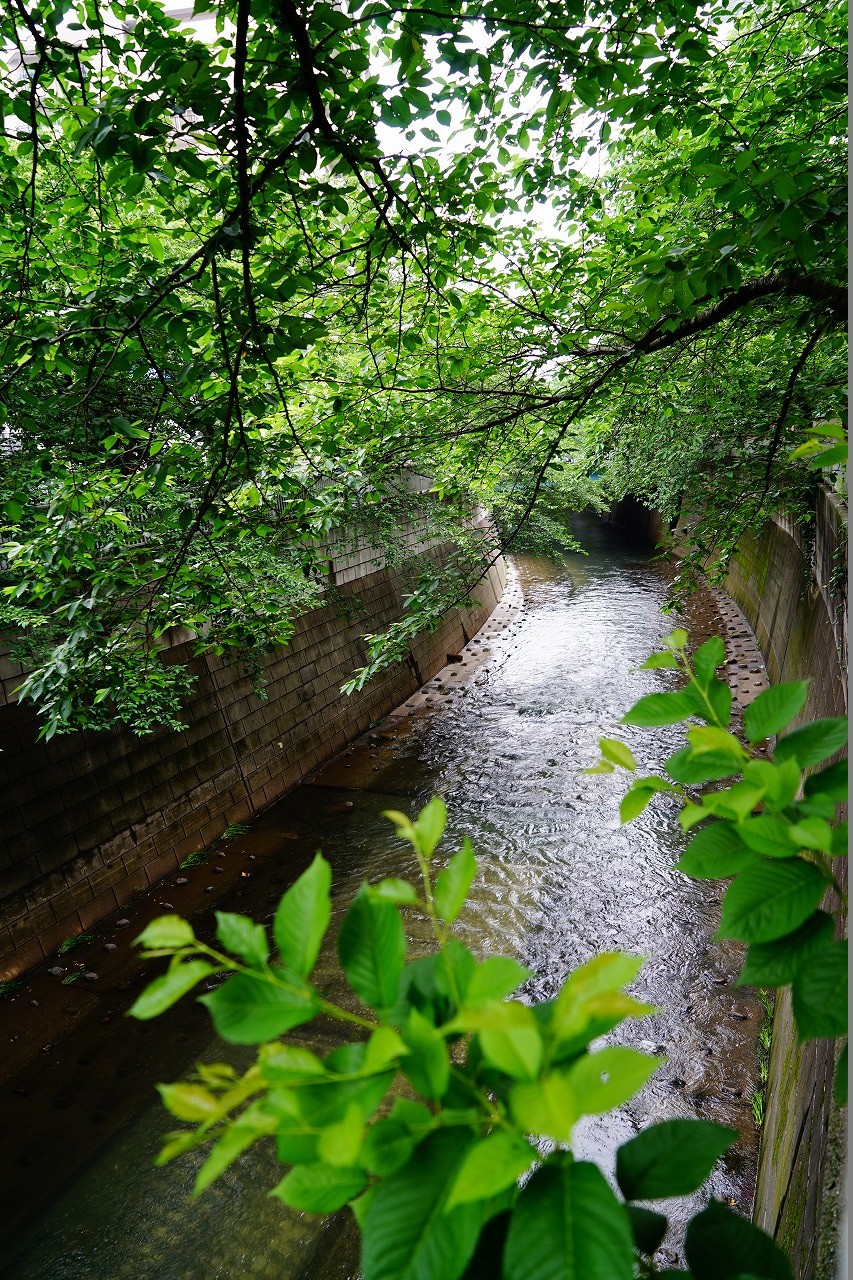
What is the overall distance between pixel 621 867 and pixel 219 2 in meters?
7.04

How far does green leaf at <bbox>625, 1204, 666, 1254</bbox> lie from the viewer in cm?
72

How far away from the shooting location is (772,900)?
78 centimetres

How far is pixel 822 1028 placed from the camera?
736mm

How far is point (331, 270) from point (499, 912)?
5481mm

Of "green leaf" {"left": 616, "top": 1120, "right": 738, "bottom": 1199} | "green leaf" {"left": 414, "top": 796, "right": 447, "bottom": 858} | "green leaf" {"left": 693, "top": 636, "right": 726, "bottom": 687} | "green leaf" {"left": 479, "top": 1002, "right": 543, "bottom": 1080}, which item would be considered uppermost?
Answer: "green leaf" {"left": 693, "top": 636, "right": 726, "bottom": 687}

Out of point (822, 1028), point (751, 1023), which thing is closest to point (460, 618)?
point (751, 1023)

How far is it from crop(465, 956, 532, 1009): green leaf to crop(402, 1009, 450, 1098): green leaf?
6 centimetres

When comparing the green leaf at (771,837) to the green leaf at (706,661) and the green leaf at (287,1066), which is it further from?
the green leaf at (287,1066)

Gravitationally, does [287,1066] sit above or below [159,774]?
above

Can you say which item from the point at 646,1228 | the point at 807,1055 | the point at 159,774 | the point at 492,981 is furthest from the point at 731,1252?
the point at 159,774

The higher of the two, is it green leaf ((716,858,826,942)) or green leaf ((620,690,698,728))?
green leaf ((620,690,698,728))

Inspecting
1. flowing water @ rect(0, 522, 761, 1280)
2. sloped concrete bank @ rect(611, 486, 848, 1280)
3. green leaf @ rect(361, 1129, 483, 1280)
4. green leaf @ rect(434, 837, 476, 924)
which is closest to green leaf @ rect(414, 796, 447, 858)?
green leaf @ rect(434, 837, 476, 924)

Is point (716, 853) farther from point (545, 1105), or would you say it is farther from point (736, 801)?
point (545, 1105)

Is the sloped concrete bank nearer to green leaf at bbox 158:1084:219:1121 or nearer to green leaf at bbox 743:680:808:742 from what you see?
green leaf at bbox 743:680:808:742
